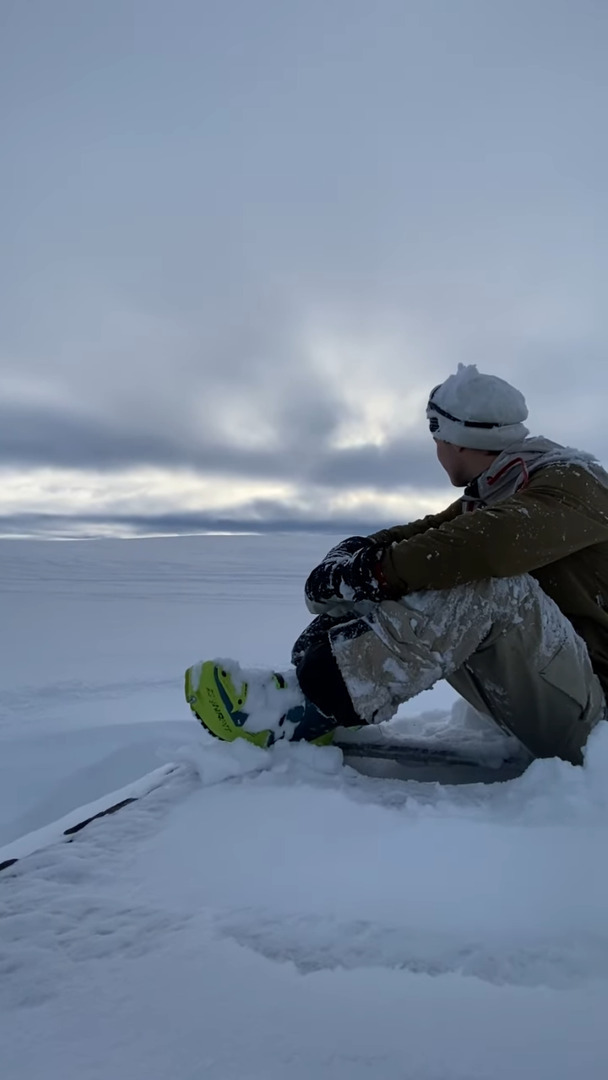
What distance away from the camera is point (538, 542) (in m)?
1.62

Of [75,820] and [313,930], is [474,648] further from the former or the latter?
[75,820]

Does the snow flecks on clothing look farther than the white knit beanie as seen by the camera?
No

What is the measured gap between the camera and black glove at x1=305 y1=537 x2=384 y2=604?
67.7 inches

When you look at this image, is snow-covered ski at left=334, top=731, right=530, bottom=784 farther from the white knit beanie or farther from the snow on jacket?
the white knit beanie

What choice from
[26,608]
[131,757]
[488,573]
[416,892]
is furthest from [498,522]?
[26,608]

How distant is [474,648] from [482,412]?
81 cm

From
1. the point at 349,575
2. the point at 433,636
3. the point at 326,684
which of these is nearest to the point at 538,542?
the point at 433,636

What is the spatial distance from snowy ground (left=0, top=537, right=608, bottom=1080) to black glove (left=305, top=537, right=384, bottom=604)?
0.44m

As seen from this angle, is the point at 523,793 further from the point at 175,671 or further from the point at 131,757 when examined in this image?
the point at 175,671

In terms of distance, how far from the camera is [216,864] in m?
1.17

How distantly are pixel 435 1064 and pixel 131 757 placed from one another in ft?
7.42

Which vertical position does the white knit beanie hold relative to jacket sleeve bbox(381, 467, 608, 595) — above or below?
above

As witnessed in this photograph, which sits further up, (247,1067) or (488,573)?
(488,573)

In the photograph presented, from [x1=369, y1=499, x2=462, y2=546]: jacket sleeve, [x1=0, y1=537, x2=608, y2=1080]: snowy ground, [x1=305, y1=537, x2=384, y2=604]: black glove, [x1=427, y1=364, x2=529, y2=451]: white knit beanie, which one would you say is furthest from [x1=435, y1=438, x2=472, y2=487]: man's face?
[x1=0, y1=537, x2=608, y2=1080]: snowy ground
